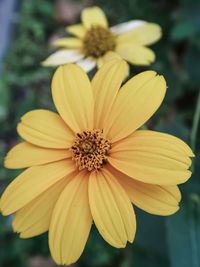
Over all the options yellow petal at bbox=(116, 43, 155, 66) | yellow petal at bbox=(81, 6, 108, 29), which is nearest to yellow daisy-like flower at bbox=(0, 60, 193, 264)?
yellow petal at bbox=(116, 43, 155, 66)

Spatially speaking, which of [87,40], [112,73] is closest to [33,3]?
[87,40]

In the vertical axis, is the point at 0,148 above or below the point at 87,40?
below

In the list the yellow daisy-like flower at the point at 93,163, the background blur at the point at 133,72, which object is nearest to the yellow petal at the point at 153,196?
the yellow daisy-like flower at the point at 93,163

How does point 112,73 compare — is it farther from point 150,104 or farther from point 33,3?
point 33,3

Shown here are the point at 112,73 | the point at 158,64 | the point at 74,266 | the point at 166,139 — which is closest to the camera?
the point at 166,139

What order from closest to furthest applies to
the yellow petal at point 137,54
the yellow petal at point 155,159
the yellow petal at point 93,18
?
the yellow petal at point 155,159
the yellow petal at point 137,54
the yellow petal at point 93,18

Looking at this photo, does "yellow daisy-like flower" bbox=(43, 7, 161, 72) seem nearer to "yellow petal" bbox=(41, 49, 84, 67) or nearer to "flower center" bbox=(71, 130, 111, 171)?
"yellow petal" bbox=(41, 49, 84, 67)

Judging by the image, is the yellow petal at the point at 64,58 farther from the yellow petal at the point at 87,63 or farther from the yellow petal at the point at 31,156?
the yellow petal at the point at 31,156
